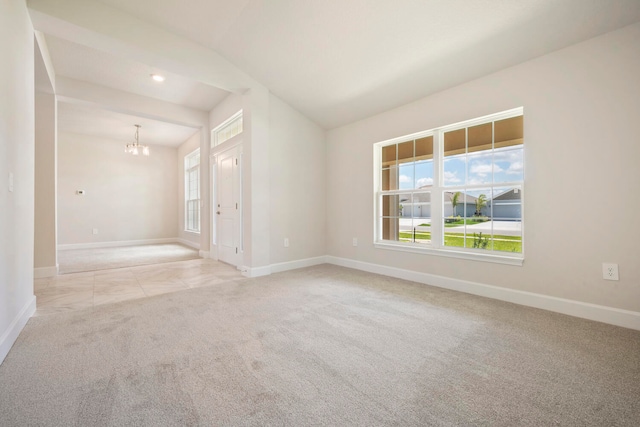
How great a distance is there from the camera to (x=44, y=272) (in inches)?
153

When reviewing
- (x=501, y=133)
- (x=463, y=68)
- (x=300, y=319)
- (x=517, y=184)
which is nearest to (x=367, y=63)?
(x=463, y=68)

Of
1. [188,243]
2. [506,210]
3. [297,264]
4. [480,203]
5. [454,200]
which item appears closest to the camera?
[506,210]

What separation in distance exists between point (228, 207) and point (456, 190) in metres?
3.65

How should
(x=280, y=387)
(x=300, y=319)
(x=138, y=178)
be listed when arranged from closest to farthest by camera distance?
(x=280, y=387)
(x=300, y=319)
(x=138, y=178)

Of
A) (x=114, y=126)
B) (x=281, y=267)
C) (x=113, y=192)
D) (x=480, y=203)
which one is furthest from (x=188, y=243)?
(x=480, y=203)

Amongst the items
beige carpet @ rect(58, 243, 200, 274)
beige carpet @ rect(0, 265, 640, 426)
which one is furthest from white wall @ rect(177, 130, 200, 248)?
Answer: beige carpet @ rect(0, 265, 640, 426)

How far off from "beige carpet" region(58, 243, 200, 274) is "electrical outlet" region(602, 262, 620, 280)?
591 centimetres

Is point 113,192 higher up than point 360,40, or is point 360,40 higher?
point 360,40

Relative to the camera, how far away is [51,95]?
12.9ft

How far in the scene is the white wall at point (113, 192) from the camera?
668cm

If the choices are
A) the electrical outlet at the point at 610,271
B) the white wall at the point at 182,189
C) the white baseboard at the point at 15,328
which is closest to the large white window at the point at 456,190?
the electrical outlet at the point at 610,271

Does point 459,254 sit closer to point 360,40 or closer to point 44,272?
point 360,40

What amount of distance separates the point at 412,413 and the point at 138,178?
28.2ft

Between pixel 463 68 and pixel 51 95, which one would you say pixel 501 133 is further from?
pixel 51 95
